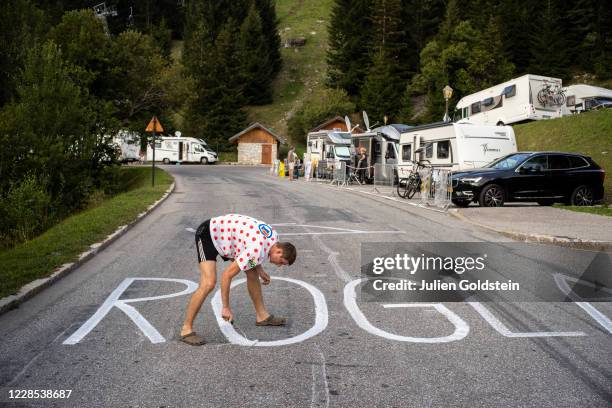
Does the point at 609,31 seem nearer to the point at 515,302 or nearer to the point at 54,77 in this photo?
the point at 54,77

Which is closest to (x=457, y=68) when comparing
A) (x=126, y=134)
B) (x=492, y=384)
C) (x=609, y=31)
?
(x=609, y=31)

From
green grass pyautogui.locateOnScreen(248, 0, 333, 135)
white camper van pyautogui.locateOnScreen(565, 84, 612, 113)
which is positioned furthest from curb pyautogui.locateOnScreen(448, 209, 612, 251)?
green grass pyautogui.locateOnScreen(248, 0, 333, 135)

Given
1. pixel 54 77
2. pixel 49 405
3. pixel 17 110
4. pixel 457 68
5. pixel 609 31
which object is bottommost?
pixel 49 405

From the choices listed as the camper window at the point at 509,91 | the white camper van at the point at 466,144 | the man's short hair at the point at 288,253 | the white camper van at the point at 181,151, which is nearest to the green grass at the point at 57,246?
the man's short hair at the point at 288,253

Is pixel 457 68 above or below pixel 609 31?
below

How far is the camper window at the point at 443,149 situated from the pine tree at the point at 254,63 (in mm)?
65576

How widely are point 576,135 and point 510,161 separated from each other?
1085 centimetres

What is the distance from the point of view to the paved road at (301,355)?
161 inches

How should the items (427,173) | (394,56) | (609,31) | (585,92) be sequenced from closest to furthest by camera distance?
(427,173)
(585,92)
(609,31)
(394,56)

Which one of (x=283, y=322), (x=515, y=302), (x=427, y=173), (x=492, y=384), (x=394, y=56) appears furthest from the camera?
(x=394, y=56)

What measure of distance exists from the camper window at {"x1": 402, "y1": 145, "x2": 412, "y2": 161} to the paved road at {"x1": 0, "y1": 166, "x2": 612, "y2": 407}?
18.0m

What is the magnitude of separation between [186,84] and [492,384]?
133 feet

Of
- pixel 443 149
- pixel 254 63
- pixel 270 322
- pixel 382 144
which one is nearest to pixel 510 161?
pixel 443 149

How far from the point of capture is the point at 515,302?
679cm
